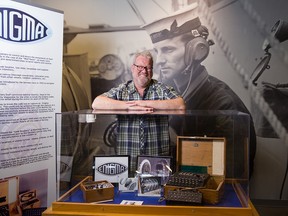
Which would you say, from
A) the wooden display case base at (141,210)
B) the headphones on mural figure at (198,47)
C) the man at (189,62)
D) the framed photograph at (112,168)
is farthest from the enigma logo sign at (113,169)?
the headphones on mural figure at (198,47)

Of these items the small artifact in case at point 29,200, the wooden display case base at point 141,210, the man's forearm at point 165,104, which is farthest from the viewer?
the small artifact in case at point 29,200

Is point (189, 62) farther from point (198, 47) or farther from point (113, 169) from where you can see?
point (113, 169)

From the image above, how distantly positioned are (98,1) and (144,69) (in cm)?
126

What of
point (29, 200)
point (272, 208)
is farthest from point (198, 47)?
point (29, 200)

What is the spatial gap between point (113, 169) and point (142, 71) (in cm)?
79

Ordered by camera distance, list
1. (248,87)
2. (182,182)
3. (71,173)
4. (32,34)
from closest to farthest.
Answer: (182,182)
(71,173)
(32,34)
(248,87)

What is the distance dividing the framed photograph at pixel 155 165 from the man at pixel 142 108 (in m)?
0.05

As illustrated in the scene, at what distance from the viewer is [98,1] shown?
2992 millimetres

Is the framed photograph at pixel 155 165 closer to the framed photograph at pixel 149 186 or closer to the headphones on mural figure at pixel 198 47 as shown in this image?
the framed photograph at pixel 149 186

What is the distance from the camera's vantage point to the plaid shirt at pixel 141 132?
1.78 meters

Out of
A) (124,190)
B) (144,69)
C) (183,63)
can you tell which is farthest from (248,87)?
(124,190)

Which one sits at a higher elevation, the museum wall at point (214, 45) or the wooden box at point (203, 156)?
the museum wall at point (214, 45)

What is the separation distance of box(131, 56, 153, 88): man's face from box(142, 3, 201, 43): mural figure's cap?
0.90 m

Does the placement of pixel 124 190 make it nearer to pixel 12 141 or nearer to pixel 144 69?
pixel 144 69
